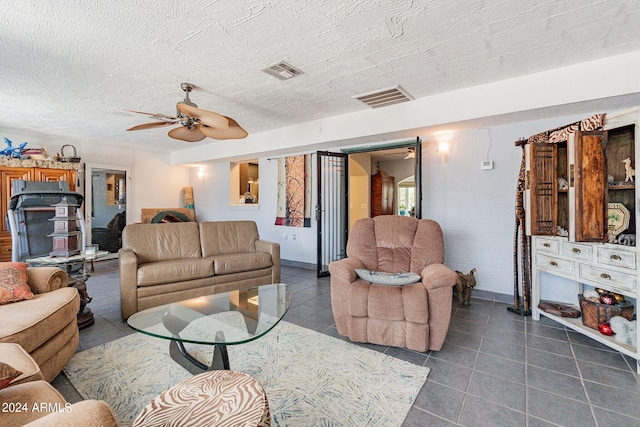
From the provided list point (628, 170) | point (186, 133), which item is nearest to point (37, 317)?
point (186, 133)

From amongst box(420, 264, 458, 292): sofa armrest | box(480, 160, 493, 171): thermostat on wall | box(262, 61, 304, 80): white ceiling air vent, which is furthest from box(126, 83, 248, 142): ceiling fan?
box(480, 160, 493, 171): thermostat on wall

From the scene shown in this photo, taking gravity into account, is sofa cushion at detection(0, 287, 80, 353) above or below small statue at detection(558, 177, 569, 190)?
below

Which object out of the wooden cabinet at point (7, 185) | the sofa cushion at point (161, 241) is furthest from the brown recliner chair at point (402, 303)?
the wooden cabinet at point (7, 185)

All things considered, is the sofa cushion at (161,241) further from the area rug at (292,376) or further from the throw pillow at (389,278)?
the throw pillow at (389,278)

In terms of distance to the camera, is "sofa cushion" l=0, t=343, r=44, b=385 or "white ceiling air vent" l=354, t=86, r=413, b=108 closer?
"sofa cushion" l=0, t=343, r=44, b=385

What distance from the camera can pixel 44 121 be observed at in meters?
4.55

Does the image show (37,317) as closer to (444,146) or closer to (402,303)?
(402,303)

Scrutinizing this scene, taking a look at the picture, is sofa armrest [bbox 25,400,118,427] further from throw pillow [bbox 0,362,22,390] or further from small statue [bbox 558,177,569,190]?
small statue [bbox 558,177,569,190]

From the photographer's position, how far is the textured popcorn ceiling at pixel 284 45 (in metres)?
1.98

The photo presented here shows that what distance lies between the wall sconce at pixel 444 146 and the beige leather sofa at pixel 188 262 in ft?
8.73

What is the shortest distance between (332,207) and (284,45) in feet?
A: 10.1

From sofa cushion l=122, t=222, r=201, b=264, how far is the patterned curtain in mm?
2049

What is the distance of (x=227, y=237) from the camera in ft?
14.0

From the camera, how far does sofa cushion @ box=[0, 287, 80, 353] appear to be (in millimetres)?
1659
